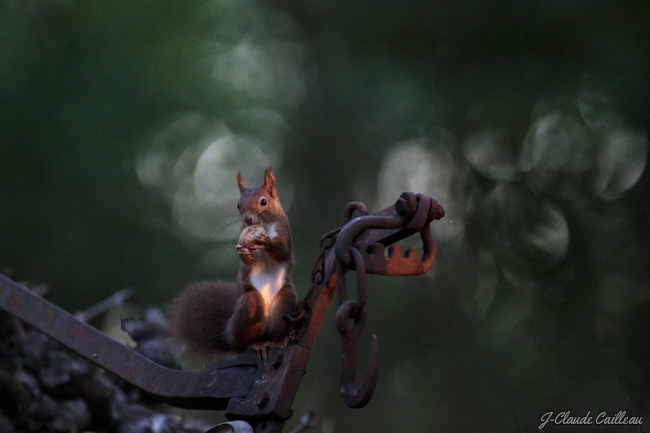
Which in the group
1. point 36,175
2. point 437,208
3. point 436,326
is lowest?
point 436,326

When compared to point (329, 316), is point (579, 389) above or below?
below

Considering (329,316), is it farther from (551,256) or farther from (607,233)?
(607,233)

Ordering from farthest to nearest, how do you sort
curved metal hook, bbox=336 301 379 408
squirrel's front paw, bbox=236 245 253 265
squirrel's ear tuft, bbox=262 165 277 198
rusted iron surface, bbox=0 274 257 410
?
squirrel's ear tuft, bbox=262 165 277 198 < squirrel's front paw, bbox=236 245 253 265 < rusted iron surface, bbox=0 274 257 410 < curved metal hook, bbox=336 301 379 408

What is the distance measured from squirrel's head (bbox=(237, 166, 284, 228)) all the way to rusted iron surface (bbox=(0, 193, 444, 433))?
264 mm

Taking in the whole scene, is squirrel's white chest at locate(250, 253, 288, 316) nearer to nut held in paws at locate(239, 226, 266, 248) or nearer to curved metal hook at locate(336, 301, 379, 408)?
nut held in paws at locate(239, 226, 266, 248)

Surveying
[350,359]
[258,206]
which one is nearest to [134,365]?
[258,206]

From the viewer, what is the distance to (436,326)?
325 cm

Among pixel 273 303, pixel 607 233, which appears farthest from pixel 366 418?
pixel 273 303

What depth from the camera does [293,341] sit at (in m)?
1.33

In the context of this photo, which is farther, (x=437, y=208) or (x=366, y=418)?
(x=366, y=418)

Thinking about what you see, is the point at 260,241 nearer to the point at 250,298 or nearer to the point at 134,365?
the point at 250,298

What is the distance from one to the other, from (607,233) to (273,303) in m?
1.89

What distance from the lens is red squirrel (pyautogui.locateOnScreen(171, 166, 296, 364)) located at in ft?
4.82

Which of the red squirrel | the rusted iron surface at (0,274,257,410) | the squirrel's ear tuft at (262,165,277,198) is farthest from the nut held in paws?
the rusted iron surface at (0,274,257,410)
